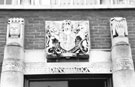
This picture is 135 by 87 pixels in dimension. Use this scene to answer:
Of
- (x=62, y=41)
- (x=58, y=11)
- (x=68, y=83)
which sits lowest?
(x=68, y=83)

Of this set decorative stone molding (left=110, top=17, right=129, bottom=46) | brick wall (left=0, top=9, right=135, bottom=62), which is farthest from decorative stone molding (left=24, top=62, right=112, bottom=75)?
decorative stone molding (left=110, top=17, right=129, bottom=46)

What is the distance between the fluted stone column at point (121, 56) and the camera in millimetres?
7434

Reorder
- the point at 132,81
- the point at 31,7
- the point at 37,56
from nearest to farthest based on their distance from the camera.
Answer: the point at 132,81 < the point at 37,56 < the point at 31,7

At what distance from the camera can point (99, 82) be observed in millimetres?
8062

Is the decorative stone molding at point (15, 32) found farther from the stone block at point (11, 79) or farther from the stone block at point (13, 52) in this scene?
the stone block at point (11, 79)

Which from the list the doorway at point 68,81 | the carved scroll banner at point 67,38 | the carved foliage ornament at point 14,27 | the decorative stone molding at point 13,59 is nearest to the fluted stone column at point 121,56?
the doorway at point 68,81

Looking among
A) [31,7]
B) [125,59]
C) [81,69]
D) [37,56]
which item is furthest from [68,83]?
[31,7]

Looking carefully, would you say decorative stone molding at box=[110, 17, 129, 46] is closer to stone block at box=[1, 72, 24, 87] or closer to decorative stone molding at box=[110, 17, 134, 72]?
decorative stone molding at box=[110, 17, 134, 72]

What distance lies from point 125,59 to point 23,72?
2.53 metres

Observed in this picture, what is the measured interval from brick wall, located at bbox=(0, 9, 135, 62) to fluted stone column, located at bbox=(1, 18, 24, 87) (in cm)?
34

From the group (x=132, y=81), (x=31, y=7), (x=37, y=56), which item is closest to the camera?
(x=132, y=81)

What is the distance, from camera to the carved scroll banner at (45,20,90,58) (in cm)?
787

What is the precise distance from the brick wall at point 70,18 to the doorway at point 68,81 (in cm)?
79

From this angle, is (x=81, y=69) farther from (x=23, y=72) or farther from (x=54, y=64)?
(x=23, y=72)
